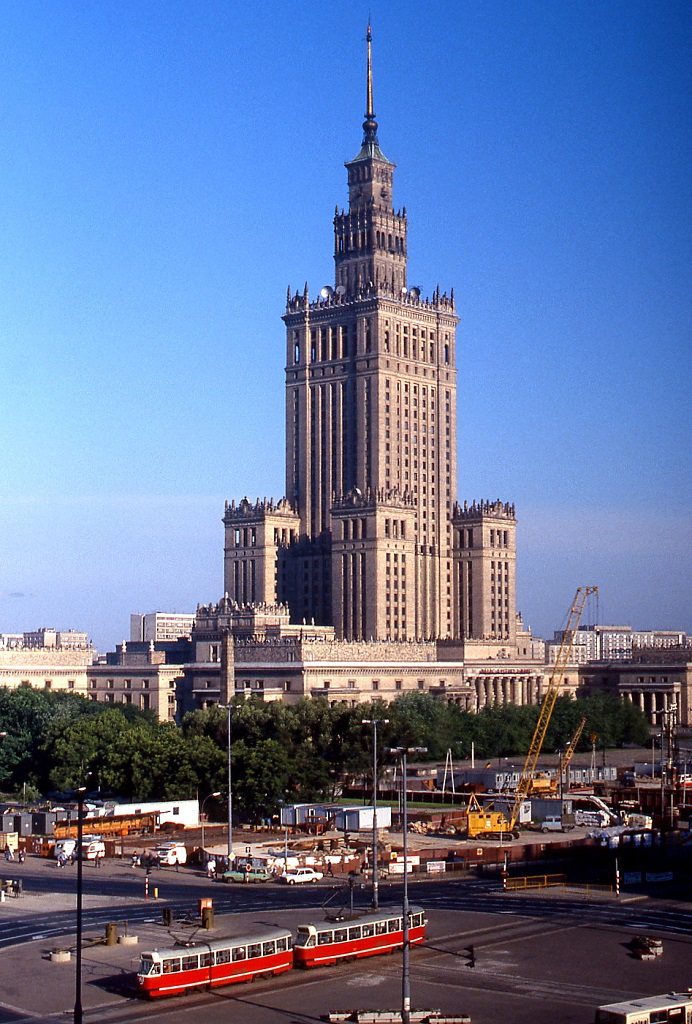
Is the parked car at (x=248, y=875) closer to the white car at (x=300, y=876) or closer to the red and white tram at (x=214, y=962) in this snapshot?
the white car at (x=300, y=876)

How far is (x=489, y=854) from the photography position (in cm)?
12506

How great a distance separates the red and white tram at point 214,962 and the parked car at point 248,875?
33.7 metres

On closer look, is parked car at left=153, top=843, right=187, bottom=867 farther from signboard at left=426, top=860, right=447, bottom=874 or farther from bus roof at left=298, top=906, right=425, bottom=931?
bus roof at left=298, top=906, right=425, bottom=931

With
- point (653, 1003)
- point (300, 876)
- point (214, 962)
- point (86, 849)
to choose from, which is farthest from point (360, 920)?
point (86, 849)

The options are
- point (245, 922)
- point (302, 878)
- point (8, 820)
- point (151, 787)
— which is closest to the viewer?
point (245, 922)

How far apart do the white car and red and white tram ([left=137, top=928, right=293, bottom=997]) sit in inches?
1270

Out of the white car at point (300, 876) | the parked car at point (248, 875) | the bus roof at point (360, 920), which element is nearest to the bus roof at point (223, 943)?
the bus roof at point (360, 920)

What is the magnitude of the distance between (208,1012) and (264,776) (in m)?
75.4

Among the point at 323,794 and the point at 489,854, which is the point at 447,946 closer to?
the point at 489,854

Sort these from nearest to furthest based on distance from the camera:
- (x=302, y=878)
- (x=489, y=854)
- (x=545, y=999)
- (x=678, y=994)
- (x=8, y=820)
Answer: (x=678, y=994), (x=545, y=999), (x=302, y=878), (x=489, y=854), (x=8, y=820)

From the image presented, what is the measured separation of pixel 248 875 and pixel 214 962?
38126 millimetres

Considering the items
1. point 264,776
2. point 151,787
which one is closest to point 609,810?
point 264,776

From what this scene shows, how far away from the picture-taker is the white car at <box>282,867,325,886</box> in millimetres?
112188

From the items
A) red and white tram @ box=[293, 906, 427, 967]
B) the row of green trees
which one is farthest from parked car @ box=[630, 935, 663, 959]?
the row of green trees
